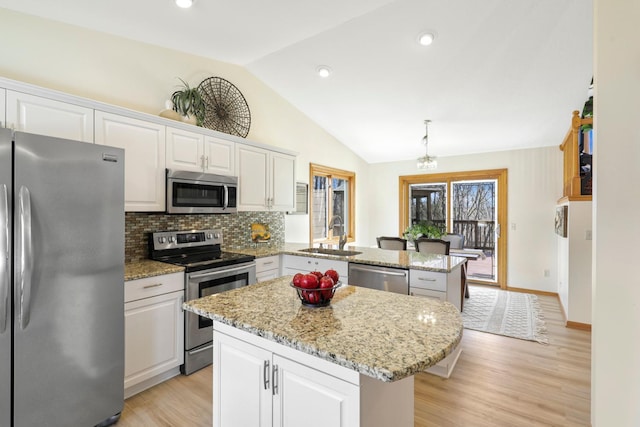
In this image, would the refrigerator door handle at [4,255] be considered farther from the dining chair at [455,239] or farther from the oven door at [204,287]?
the dining chair at [455,239]

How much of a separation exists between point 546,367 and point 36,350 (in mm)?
3619

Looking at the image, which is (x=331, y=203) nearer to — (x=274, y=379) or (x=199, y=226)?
(x=199, y=226)

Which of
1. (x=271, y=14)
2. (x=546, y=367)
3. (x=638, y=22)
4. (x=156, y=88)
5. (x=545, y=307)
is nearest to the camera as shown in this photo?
(x=638, y=22)

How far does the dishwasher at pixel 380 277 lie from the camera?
8.53ft

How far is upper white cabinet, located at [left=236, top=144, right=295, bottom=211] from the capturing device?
10.9 feet

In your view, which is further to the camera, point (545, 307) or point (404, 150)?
point (404, 150)

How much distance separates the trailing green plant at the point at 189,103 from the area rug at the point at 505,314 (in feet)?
12.2

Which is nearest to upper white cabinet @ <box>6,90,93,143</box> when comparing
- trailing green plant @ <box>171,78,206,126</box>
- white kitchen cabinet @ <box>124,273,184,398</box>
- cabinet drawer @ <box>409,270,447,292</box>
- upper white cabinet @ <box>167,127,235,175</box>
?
upper white cabinet @ <box>167,127,235,175</box>

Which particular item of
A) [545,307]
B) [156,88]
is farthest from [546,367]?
[156,88]

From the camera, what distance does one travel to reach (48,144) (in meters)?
1.59

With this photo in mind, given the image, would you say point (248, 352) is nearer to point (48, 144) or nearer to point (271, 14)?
point (48, 144)

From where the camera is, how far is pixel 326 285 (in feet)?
4.49

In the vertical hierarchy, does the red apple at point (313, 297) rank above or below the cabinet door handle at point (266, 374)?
above

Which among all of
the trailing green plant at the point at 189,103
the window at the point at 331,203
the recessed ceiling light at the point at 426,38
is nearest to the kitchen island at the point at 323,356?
the trailing green plant at the point at 189,103
